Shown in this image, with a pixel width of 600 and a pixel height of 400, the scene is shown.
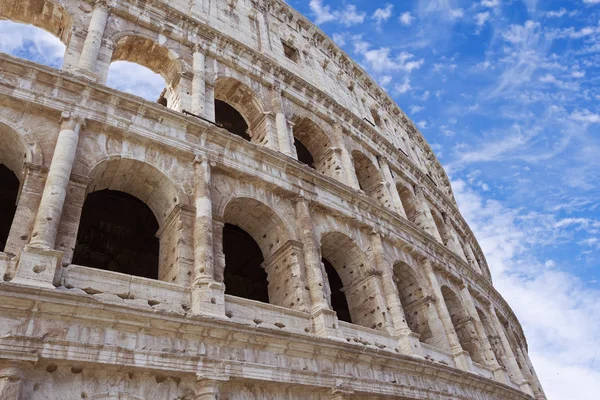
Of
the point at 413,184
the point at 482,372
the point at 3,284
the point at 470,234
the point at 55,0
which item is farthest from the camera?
the point at 470,234

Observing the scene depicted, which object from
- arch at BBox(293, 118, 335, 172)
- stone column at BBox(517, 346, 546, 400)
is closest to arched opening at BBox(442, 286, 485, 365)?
stone column at BBox(517, 346, 546, 400)

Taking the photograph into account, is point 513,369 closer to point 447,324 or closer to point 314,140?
point 447,324

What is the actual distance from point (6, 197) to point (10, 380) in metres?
6.19

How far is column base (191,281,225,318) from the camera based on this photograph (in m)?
6.79

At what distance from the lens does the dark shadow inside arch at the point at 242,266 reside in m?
11.7

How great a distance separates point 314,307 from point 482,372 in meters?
5.84

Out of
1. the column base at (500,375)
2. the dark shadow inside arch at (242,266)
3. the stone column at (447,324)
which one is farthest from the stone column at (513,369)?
the dark shadow inside arch at (242,266)

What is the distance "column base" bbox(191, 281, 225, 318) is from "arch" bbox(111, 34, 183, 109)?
499cm

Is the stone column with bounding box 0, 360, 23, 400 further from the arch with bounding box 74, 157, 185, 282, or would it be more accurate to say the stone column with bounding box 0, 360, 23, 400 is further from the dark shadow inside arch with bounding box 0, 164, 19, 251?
the dark shadow inside arch with bounding box 0, 164, 19, 251

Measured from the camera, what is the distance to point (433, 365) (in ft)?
30.3

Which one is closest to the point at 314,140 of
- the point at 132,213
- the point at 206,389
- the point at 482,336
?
the point at 132,213

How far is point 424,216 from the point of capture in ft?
51.4

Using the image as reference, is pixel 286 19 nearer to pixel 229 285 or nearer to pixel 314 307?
pixel 229 285

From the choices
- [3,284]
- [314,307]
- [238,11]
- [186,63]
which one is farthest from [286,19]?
[3,284]
